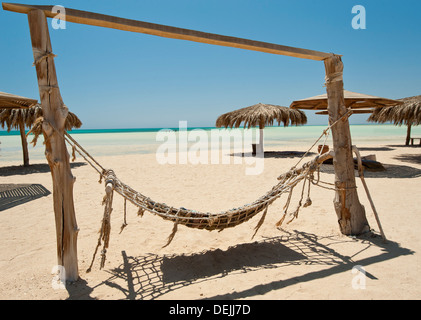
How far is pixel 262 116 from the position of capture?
26.5 feet

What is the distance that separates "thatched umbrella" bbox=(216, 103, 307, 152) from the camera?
8.11m

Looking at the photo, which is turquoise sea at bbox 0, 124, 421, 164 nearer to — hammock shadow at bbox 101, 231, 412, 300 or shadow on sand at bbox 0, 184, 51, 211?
shadow on sand at bbox 0, 184, 51, 211

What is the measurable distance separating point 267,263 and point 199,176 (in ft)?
12.0

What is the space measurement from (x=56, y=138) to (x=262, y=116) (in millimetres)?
7114

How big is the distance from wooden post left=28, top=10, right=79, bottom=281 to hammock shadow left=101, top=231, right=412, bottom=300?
378 mm

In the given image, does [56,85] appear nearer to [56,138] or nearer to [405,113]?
[56,138]

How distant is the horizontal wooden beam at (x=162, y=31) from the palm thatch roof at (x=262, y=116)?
5.88 metres

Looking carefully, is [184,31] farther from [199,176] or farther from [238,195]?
[199,176]

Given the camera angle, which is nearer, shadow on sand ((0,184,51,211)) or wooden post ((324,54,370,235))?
wooden post ((324,54,370,235))

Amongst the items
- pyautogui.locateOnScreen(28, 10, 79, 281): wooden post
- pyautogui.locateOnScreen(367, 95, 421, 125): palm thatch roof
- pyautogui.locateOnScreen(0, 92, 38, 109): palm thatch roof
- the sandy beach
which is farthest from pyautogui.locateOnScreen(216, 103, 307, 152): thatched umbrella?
pyautogui.locateOnScreen(28, 10, 79, 281): wooden post

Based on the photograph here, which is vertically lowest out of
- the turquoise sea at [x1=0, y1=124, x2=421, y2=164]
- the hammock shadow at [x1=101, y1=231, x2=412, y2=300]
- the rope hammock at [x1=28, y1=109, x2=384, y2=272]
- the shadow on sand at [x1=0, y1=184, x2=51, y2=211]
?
the hammock shadow at [x1=101, y1=231, x2=412, y2=300]

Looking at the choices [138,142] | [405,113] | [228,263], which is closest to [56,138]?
[228,263]

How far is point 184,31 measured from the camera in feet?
5.90
